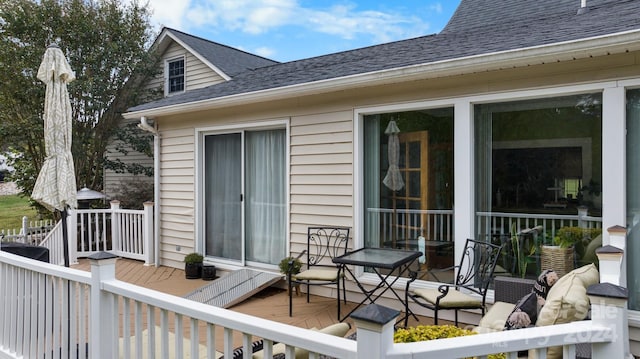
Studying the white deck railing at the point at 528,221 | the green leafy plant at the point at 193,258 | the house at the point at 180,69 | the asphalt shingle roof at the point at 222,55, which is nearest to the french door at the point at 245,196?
the green leafy plant at the point at 193,258

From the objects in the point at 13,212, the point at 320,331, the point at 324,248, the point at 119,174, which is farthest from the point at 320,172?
the point at 13,212

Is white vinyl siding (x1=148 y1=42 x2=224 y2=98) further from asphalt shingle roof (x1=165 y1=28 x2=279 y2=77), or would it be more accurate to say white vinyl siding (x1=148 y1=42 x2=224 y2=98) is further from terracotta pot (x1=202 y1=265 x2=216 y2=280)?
terracotta pot (x1=202 y1=265 x2=216 y2=280)

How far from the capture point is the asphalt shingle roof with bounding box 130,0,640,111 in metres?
3.80

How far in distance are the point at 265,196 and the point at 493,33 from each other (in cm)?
348

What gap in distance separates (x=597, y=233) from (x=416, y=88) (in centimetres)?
208

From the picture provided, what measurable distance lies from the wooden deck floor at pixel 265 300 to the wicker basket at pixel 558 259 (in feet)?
4.03

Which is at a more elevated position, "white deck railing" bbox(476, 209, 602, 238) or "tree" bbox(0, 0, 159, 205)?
"tree" bbox(0, 0, 159, 205)

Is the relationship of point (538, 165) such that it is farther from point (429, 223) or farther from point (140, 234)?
point (140, 234)

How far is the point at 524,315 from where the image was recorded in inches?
90.3

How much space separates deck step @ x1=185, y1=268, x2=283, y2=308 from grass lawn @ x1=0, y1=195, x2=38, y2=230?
957cm

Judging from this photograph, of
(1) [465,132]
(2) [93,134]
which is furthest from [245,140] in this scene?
(2) [93,134]

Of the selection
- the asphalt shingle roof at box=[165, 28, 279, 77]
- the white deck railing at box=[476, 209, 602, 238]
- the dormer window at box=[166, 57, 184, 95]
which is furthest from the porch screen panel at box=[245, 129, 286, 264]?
the dormer window at box=[166, 57, 184, 95]

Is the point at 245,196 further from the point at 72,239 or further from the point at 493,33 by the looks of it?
the point at 493,33

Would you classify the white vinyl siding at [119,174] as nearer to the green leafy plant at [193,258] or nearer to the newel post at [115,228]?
the newel post at [115,228]
